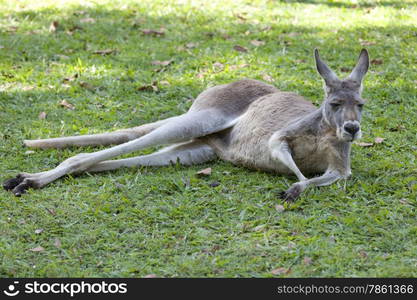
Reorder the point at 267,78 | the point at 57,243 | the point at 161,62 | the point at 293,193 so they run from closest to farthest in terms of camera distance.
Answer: the point at 57,243 < the point at 293,193 < the point at 267,78 < the point at 161,62

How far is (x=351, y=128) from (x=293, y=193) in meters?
0.63

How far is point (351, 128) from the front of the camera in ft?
16.2

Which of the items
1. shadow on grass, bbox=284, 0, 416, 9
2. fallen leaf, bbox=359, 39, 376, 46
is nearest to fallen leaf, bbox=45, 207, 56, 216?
fallen leaf, bbox=359, 39, 376, 46

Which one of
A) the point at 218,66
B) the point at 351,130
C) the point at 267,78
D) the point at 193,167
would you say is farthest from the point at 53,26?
the point at 351,130

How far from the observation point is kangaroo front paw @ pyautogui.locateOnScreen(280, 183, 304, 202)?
16.5ft

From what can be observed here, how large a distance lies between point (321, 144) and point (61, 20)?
523cm

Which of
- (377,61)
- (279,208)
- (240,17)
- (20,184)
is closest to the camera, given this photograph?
(279,208)

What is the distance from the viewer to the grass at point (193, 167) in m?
4.33

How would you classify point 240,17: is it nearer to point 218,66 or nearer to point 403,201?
point 218,66

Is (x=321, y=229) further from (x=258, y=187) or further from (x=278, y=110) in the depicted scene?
(x=278, y=110)

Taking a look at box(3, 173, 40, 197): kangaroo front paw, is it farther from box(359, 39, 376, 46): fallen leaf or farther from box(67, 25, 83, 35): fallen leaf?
box(359, 39, 376, 46): fallen leaf

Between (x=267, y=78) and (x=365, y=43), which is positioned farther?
(x=365, y=43)

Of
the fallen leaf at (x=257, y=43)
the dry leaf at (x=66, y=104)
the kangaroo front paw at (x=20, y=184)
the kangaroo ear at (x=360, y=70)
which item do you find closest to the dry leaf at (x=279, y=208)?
the kangaroo ear at (x=360, y=70)

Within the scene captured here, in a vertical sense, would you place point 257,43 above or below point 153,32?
above
